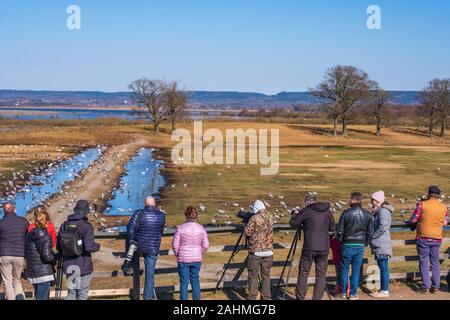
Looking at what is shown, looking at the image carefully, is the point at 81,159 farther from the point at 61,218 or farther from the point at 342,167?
the point at 61,218

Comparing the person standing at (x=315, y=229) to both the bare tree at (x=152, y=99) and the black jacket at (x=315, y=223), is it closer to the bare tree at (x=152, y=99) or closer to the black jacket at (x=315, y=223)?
the black jacket at (x=315, y=223)

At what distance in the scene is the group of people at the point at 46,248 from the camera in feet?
34.2

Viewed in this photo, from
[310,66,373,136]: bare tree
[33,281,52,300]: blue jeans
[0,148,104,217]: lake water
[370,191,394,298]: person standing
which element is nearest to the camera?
[33,281,52,300]: blue jeans

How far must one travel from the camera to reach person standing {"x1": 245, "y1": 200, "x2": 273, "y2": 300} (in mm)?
11227

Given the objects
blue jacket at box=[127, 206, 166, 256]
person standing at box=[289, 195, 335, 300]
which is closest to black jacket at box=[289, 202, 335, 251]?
person standing at box=[289, 195, 335, 300]

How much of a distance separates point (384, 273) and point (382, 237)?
77 centimetres

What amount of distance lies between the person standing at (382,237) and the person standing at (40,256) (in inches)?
240

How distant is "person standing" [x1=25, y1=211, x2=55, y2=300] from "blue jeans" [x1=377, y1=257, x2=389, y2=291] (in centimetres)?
628

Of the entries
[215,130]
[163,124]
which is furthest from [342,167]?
[163,124]

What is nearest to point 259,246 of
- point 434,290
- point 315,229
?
point 315,229

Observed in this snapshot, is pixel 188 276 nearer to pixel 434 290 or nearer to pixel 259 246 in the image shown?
pixel 259 246

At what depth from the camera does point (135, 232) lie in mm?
11414

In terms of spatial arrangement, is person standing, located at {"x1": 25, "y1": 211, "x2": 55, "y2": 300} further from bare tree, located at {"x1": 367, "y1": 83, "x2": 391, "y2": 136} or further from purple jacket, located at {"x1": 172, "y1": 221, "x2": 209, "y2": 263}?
bare tree, located at {"x1": 367, "y1": 83, "x2": 391, "y2": 136}

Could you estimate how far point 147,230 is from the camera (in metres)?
11.4
